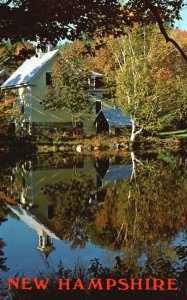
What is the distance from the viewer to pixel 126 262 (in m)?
9.39

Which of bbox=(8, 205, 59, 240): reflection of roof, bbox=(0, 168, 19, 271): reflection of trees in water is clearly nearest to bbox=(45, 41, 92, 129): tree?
bbox=(0, 168, 19, 271): reflection of trees in water

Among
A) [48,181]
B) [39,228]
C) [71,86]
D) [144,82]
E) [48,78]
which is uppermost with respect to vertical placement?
[48,78]

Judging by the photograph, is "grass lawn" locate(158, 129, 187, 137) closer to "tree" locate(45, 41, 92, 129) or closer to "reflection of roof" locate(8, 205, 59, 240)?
"tree" locate(45, 41, 92, 129)

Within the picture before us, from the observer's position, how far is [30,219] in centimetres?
1449

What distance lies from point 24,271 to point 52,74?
124 feet

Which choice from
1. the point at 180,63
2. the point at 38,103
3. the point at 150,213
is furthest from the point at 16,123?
the point at 150,213

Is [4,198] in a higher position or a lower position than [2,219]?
higher

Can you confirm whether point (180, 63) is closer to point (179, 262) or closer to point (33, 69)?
point (33, 69)

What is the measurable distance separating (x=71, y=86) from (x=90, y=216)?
97.1ft

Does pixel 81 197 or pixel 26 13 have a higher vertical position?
pixel 26 13

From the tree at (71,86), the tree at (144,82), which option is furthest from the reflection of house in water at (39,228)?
the tree at (71,86)

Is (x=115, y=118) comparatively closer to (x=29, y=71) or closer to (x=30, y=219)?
(x=29, y=71)

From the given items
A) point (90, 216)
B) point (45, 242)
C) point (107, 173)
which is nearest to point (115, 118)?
point (107, 173)

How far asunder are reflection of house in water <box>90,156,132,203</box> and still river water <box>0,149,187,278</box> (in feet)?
0.14
